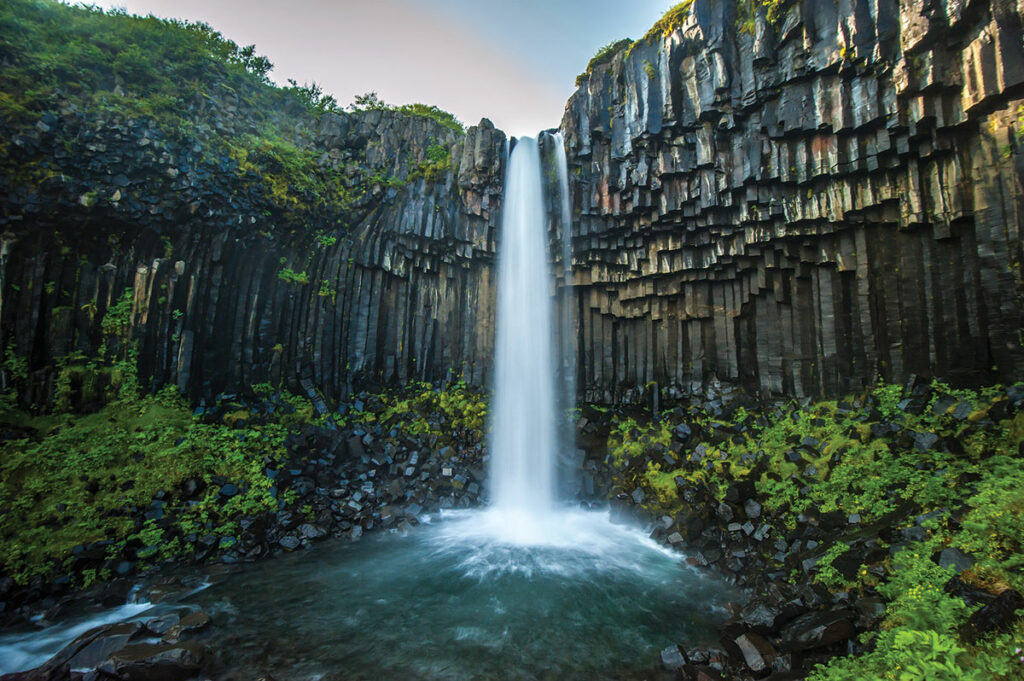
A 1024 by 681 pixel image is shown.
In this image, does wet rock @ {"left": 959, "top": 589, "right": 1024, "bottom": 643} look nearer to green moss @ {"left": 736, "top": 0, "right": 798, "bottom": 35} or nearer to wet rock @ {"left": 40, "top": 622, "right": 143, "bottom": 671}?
wet rock @ {"left": 40, "top": 622, "right": 143, "bottom": 671}

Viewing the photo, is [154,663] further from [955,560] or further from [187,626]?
[955,560]

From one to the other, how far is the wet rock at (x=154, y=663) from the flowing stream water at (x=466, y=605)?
1.61 feet

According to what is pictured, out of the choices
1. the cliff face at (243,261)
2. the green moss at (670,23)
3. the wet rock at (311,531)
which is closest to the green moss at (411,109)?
the cliff face at (243,261)

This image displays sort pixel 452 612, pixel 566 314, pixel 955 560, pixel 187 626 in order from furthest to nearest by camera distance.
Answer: pixel 566 314, pixel 452 612, pixel 187 626, pixel 955 560

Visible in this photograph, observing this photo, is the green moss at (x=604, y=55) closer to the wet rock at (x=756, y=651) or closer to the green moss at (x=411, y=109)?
the green moss at (x=411, y=109)

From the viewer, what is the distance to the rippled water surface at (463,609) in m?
5.98

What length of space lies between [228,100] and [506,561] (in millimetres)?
15651

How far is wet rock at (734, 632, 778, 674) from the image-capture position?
5391 millimetres

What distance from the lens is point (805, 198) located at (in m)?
10.7

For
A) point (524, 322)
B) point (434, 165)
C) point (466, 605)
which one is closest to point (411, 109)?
point (434, 165)

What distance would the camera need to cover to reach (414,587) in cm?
816

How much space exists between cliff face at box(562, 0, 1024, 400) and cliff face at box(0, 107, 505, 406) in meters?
4.49

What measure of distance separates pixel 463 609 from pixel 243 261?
1110cm

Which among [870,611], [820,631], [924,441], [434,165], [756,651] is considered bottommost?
[756,651]
